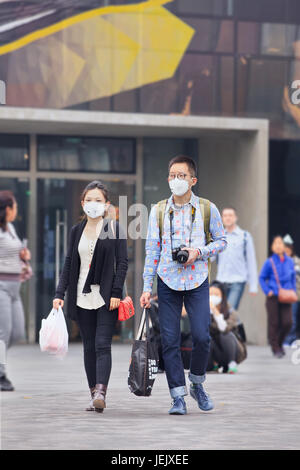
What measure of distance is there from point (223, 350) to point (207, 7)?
7656 millimetres

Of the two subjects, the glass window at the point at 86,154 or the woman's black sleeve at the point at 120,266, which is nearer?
the woman's black sleeve at the point at 120,266

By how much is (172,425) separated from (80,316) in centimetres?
140

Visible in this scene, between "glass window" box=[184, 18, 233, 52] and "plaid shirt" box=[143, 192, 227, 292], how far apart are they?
10249mm

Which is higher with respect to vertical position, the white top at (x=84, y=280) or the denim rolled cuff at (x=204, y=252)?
the denim rolled cuff at (x=204, y=252)

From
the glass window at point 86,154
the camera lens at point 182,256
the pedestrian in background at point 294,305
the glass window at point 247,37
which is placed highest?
the glass window at point 247,37

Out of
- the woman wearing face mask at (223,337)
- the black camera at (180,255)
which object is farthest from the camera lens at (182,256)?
the woman wearing face mask at (223,337)

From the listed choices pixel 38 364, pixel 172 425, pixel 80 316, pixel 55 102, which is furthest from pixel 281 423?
pixel 55 102

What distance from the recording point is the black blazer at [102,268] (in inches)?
349

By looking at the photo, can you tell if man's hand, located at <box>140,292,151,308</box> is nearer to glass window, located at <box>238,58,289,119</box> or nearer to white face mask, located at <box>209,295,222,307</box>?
white face mask, located at <box>209,295,222,307</box>

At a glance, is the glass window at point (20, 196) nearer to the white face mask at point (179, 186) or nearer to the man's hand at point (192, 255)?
the white face mask at point (179, 186)

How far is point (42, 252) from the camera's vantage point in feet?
62.5

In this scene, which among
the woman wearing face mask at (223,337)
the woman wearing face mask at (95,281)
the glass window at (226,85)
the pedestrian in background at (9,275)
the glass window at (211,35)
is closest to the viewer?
the woman wearing face mask at (95,281)

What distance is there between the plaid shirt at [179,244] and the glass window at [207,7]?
1047 cm

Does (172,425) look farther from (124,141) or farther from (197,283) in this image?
(124,141)
